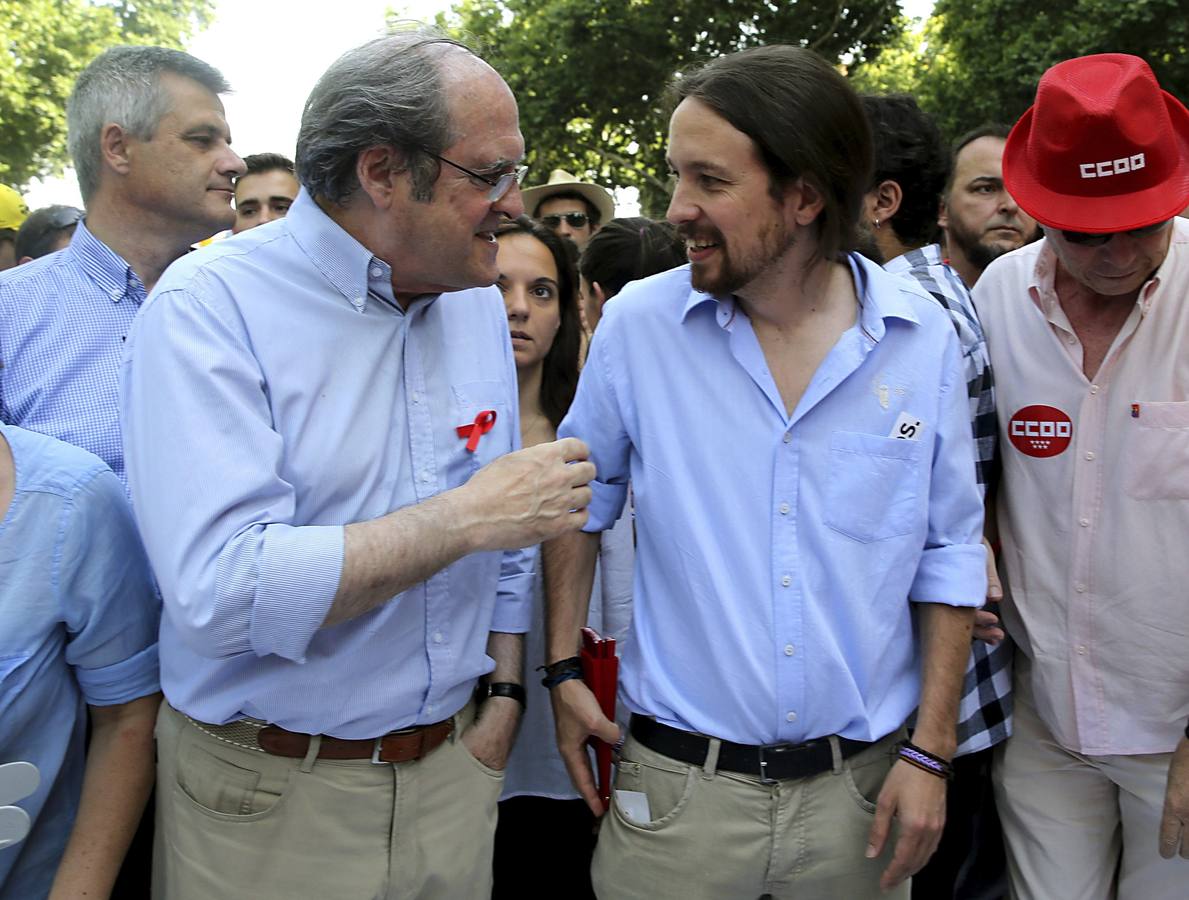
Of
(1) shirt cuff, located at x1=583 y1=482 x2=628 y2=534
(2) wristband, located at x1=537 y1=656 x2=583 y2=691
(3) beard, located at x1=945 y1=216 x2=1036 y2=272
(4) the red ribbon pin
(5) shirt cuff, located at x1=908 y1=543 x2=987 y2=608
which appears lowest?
(2) wristband, located at x1=537 y1=656 x2=583 y2=691

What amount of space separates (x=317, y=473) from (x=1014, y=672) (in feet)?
5.98

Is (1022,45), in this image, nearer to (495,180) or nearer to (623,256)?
(623,256)

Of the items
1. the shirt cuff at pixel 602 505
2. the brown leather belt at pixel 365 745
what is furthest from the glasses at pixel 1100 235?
the brown leather belt at pixel 365 745

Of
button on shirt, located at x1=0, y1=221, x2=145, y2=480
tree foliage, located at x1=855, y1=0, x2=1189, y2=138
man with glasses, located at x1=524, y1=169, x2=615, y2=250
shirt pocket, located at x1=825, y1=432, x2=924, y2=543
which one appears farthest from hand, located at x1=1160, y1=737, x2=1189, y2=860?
tree foliage, located at x1=855, y1=0, x2=1189, y2=138

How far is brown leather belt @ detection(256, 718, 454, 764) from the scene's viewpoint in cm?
194

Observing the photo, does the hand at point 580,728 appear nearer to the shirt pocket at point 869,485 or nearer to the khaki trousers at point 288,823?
the khaki trousers at point 288,823

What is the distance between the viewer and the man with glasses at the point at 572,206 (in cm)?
608

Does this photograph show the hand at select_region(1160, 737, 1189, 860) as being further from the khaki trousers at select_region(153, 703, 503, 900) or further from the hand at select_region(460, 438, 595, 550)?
the khaki trousers at select_region(153, 703, 503, 900)

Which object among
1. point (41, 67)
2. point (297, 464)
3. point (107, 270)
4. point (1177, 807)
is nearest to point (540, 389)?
point (107, 270)

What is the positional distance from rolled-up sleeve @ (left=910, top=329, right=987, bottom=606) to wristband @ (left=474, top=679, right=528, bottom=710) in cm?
88

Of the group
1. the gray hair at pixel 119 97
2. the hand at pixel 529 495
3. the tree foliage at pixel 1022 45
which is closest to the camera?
the hand at pixel 529 495

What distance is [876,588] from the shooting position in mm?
2084

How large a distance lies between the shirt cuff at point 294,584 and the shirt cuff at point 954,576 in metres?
1.19

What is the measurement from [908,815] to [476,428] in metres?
1.13
